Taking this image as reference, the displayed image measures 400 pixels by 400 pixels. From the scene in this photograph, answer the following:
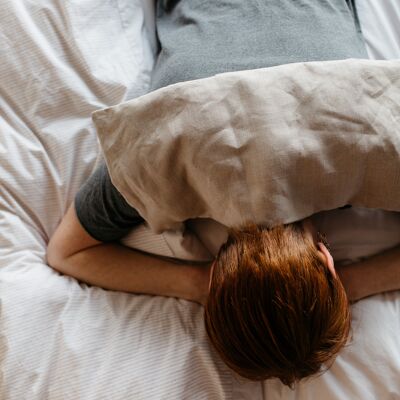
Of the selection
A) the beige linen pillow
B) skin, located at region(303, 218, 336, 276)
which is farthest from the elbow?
skin, located at region(303, 218, 336, 276)

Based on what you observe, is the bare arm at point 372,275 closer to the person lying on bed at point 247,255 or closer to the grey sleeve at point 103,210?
the person lying on bed at point 247,255

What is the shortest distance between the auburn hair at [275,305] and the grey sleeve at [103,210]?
0.69 feet

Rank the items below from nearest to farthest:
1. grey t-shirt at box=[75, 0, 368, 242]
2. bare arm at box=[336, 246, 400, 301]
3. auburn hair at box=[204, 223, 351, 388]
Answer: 1. auburn hair at box=[204, 223, 351, 388]
2. grey t-shirt at box=[75, 0, 368, 242]
3. bare arm at box=[336, 246, 400, 301]

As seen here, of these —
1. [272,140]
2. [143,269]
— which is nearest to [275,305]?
[272,140]

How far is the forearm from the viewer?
0.96 meters

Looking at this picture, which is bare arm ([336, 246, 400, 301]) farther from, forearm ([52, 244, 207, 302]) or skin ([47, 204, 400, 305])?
forearm ([52, 244, 207, 302])

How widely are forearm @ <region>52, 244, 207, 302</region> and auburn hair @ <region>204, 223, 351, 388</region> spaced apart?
20cm

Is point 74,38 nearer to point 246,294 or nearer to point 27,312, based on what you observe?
point 27,312

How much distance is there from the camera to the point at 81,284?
3.29 ft

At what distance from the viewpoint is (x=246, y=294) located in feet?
2.31

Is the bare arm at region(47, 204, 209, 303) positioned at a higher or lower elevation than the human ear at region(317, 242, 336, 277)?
lower

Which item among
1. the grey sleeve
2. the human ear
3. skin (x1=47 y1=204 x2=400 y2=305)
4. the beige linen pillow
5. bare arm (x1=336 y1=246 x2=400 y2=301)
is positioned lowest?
bare arm (x1=336 y1=246 x2=400 y2=301)

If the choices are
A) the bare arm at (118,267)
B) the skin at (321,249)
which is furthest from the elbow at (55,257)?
the skin at (321,249)

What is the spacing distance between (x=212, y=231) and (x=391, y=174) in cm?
32
